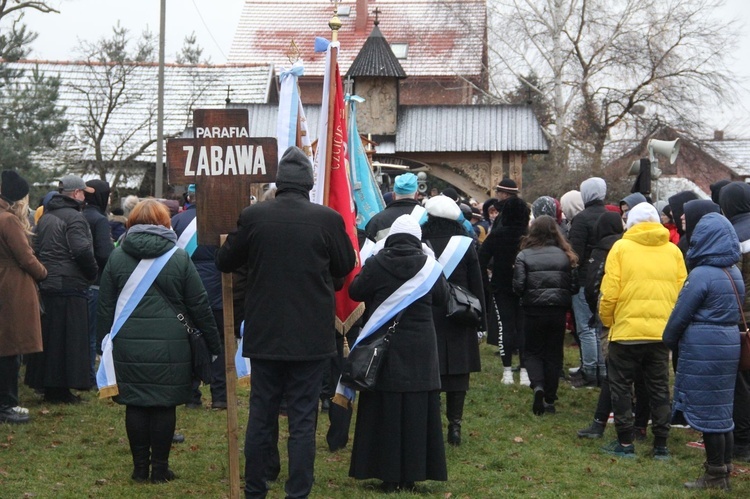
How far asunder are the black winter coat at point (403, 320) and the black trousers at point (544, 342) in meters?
2.98

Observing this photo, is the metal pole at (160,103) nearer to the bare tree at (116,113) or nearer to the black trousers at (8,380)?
the bare tree at (116,113)

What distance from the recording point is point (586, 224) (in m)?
11.2

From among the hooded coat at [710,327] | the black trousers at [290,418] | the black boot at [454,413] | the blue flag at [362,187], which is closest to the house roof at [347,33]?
the blue flag at [362,187]

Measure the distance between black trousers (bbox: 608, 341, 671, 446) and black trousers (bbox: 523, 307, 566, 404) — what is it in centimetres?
143

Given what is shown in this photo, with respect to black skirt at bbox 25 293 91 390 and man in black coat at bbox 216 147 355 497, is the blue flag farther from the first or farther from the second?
man in black coat at bbox 216 147 355 497

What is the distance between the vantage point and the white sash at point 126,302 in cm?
736

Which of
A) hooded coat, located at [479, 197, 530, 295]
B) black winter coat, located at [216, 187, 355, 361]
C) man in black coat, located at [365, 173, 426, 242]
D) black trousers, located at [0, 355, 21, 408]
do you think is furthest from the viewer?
hooded coat, located at [479, 197, 530, 295]

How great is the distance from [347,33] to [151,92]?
1797cm

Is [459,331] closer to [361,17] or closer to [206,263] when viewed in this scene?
[206,263]

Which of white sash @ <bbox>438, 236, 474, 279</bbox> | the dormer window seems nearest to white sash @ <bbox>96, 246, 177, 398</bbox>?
white sash @ <bbox>438, 236, 474, 279</bbox>

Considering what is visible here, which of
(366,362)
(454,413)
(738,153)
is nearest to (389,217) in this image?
(454,413)

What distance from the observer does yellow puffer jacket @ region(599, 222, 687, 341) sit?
870 cm

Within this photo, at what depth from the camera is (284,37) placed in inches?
2069

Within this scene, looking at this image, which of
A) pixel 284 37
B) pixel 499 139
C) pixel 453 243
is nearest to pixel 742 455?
pixel 453 243
